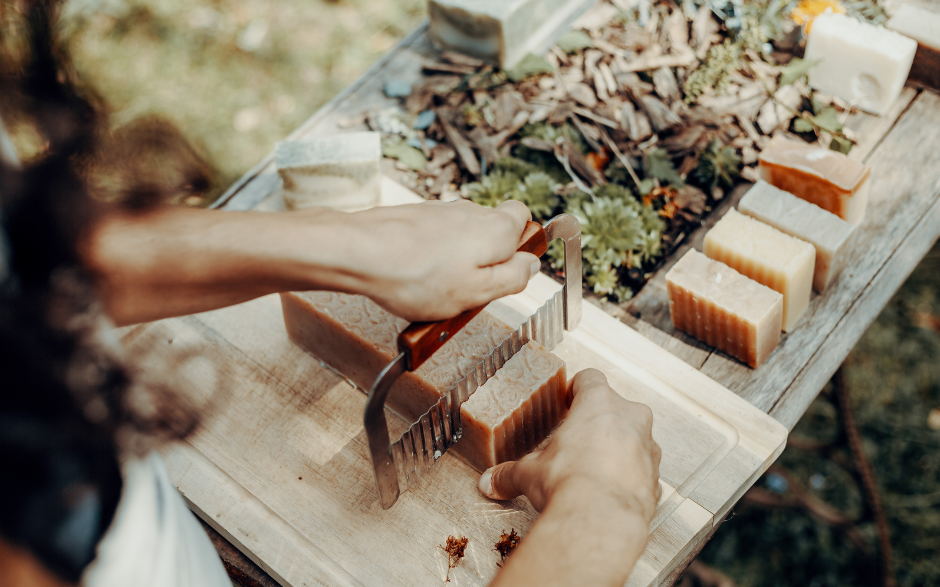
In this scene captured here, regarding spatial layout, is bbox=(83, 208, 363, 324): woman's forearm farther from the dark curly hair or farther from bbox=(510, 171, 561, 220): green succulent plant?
bbox=(510, 171, 561, 220): green succulent plant

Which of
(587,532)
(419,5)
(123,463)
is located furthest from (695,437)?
(419,5)

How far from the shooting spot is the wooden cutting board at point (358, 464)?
143 cm

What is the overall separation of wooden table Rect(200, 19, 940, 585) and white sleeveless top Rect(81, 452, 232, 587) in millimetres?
608

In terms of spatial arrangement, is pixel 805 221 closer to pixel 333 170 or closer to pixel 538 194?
pixel 538 194

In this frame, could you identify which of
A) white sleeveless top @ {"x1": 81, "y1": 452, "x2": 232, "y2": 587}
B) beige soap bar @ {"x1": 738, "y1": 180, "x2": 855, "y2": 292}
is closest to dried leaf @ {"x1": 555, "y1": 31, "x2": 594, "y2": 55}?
beige soap bar @ {"x1": 738, "y1": 180, "x2": 855, "y2": 292}

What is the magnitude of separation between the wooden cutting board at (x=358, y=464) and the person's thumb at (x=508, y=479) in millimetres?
47

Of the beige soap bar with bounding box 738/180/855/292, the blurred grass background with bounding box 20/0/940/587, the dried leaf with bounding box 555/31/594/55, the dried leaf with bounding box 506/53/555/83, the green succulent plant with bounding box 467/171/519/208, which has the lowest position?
the blurred grass background with bounding box 20/0/940/587

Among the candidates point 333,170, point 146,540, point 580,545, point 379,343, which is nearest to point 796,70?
point 333,170

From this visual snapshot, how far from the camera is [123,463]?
0.88 metres

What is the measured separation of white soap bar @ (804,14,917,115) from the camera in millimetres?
→ 1985

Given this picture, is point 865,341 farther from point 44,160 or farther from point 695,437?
point 44,160

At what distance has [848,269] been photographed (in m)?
1.85

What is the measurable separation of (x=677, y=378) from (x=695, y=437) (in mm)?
148

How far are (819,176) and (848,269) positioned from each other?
29cm
